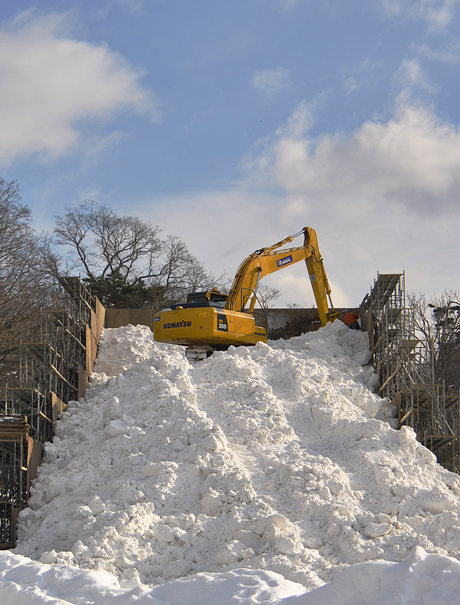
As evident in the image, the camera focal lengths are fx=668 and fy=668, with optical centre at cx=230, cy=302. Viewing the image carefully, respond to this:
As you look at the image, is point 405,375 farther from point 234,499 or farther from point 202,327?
point 234,499

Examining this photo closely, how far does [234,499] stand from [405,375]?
25.2 feet

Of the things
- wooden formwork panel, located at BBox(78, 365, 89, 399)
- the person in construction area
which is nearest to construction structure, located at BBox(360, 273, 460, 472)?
the person in construction area

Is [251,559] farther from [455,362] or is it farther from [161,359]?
[455,362]

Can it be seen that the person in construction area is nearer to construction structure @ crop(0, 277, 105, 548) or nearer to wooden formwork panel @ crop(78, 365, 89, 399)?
construction structure @ crop(0, 277, 105, 548)

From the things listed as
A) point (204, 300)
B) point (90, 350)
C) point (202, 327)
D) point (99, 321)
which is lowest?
point (90, 350)

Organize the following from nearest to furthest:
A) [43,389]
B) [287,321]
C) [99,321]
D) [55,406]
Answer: [55,406]
[43,389]
[99,321]
[287,321]

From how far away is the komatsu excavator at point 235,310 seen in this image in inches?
642

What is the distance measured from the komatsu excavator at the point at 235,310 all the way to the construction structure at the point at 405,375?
1.83 m

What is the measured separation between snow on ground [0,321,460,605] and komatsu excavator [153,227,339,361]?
47.2 inches

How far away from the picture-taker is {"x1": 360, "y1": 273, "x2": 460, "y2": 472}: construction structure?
14398 millimetres

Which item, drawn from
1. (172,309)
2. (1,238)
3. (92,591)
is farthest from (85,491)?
(1,238)

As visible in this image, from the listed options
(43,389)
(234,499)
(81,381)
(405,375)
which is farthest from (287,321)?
(234,499)

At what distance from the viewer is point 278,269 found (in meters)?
18.9

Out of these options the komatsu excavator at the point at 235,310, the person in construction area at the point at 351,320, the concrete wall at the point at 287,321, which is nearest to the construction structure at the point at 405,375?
the person in construction area at the point at 351,320
